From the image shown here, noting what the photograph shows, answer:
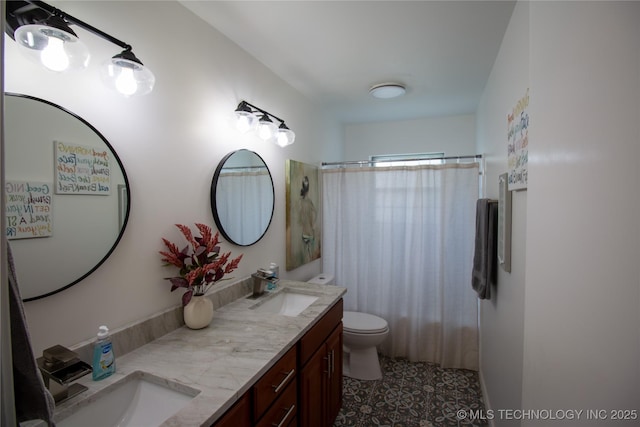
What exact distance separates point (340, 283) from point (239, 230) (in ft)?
4.88

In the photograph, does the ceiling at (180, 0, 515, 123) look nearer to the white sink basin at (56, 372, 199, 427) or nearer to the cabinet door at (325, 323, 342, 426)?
the white sink basin at (56, 372, 199, 427)

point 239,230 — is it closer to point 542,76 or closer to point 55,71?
point 55,71

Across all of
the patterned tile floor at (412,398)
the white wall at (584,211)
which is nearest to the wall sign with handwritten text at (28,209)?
the white wall at (584,211)

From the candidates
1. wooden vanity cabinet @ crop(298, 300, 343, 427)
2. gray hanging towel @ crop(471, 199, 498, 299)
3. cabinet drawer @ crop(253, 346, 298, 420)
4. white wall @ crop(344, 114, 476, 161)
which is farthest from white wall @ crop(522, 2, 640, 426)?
white wall @ crop(344, 114, 476, 161)

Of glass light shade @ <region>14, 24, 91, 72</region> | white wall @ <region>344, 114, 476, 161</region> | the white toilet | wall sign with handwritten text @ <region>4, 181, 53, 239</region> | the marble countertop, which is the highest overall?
white wall @ <region>344, 114, 476, 161</region>

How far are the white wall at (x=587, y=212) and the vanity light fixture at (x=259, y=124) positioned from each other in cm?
141

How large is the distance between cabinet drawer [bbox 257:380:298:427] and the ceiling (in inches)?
71.5

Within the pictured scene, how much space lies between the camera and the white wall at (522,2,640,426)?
56cm

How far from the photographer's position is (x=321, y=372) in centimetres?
163

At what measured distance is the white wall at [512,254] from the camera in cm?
129

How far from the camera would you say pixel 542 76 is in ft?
2.47

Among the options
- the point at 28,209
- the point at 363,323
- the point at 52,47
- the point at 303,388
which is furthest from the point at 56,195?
the point at 363,323

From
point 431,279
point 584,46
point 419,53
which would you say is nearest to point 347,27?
point 419,53

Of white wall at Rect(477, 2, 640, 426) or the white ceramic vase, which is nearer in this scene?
white wall at Rect(477, 2, 640, 426)
